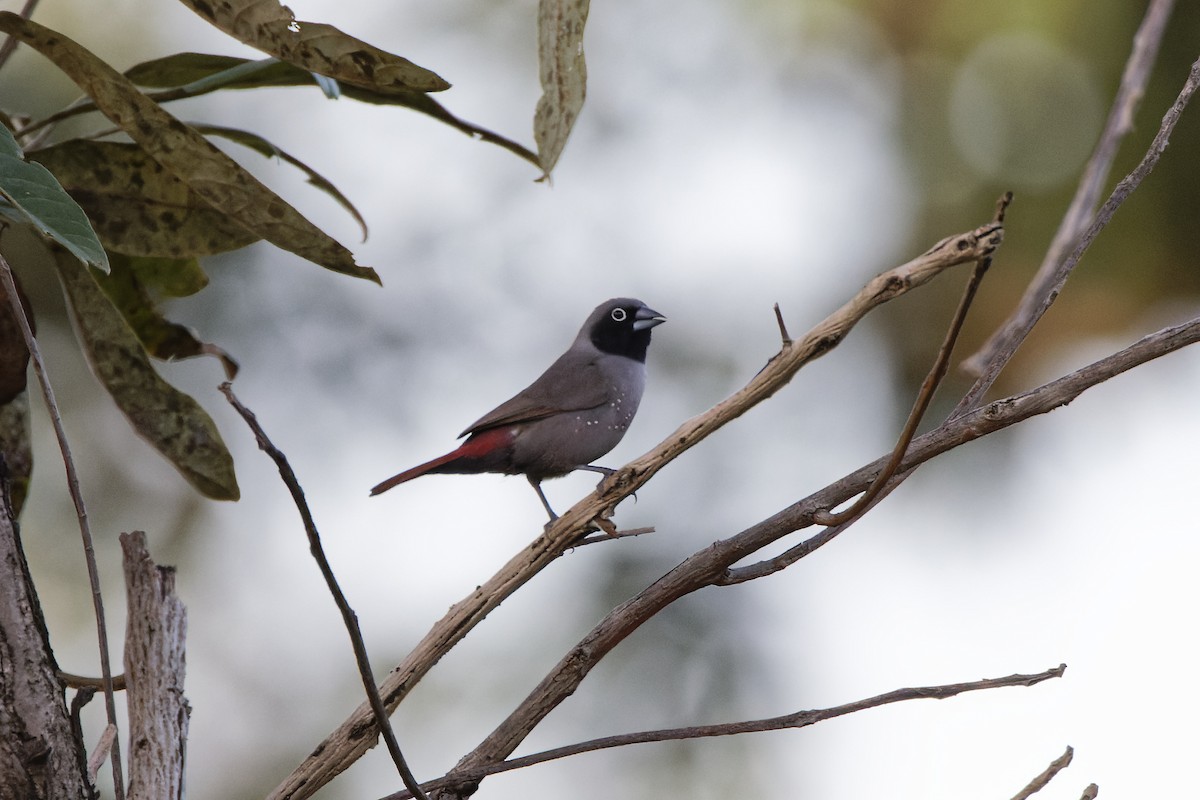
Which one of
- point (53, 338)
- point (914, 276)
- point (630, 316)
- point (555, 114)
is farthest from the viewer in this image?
point (53, 338)

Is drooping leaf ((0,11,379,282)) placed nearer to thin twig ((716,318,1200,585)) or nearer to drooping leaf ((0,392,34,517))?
drooping leaf ((0,392,34,517))

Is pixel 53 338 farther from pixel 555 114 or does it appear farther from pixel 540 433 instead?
pixel 555 114

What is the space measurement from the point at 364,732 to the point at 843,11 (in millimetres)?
6305

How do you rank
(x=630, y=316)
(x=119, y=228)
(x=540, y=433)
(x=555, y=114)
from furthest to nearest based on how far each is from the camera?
(x=630, y=316) → (x=540, y=433) → (x=119, y=228) → (x=555, y=114)

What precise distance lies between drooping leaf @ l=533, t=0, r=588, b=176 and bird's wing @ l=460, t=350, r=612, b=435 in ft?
5.80

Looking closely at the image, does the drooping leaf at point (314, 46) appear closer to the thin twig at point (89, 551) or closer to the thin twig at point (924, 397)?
the thin twig at point (89, 551)

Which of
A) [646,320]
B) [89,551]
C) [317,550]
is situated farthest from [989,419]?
[646,320]

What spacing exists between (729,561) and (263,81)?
1.41 m

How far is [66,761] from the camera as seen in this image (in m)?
1.58

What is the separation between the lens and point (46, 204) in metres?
1.65

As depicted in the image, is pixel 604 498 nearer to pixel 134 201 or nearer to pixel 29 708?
pixel 29 708

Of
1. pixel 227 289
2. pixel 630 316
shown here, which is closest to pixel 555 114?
pixel 630 316

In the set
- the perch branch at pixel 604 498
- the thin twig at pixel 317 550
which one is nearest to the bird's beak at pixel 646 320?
the perch branch at pixel 604 498

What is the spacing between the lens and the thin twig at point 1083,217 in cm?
147
